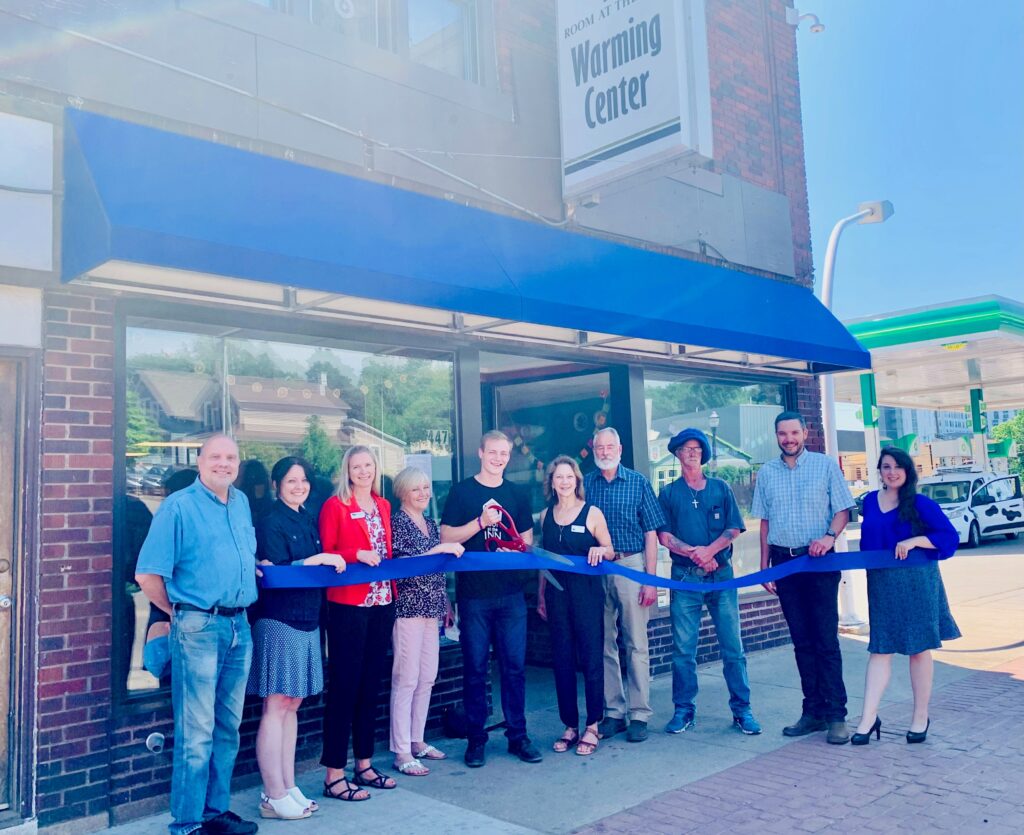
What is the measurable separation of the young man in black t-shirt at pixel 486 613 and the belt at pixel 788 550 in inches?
74.2

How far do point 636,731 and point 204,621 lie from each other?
311cm

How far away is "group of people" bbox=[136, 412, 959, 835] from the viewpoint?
14.3 ft

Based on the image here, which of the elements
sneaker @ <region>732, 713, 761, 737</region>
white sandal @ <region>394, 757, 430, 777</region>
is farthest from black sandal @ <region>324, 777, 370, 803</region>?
sneaker @ <region>732, 713, 761, 737</region>

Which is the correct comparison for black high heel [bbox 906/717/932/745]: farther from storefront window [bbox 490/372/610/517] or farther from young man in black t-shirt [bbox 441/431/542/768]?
storefront window [bbox 490/372/610/517]

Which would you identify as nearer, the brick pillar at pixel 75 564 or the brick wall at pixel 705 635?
the brick pillar at pixel 75 564

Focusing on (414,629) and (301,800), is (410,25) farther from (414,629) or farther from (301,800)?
(301,800)

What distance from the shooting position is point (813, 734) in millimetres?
6078

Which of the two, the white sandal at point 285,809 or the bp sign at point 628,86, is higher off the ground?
the bp sign at point 628,86

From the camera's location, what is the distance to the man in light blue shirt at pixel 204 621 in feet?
14.0

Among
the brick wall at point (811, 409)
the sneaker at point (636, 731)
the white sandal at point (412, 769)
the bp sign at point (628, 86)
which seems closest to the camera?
the white sandal at point (412, 769)

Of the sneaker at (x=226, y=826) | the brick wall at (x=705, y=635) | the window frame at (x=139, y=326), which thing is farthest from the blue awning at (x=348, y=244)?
the sneaker at (x=226, y=826)

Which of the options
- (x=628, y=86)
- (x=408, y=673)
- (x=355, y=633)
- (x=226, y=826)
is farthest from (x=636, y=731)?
(x=628, y=86)

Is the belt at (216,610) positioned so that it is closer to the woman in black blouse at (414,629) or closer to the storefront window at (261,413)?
the storefront window at (261,413)

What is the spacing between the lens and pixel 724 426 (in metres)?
9.09
